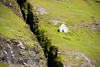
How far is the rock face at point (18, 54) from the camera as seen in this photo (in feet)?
156

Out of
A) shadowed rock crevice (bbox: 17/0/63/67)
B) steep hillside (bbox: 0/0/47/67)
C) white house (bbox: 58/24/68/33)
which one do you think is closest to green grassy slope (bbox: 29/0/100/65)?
white house (bbox: 58/24/68/33)

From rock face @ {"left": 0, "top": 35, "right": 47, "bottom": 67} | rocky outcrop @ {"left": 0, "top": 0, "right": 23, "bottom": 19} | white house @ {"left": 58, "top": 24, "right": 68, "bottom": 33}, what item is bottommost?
rock face @ {"left": 0, "top": 35, "right": 47, "bottom": 67}

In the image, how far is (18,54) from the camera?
166 feet

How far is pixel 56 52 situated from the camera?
54.8m

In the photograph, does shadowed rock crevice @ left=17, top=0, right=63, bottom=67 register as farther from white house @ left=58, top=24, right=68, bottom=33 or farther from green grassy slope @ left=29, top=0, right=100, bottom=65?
white house @ left=58, top=24, right=68, bottom=33

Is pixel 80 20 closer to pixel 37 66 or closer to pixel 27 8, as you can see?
pixel 27 8

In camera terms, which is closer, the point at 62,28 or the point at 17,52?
the point at 17,52

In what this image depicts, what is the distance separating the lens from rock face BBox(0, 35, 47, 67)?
1877 inches

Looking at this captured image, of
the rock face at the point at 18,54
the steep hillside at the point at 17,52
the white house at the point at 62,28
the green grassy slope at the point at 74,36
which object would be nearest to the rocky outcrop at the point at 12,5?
the green grassy slope at the point at 74,36

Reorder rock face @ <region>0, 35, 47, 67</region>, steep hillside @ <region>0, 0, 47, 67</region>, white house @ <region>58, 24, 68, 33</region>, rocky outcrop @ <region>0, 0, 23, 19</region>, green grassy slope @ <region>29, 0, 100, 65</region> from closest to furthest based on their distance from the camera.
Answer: steep hillside @ <region>0, 0, 47, 67</region>, rock face @ <region>0, 35, 47, 67</region>, green grassy slope @ <region>29, 0, 100, 65</region>, white house @ <region>58, 24, 68, 33</region>, rocky outcrop @ <region>0, 0, 23, 19</region>

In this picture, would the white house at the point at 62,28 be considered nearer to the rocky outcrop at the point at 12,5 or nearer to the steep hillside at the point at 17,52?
the steep hillside at the point at 17,52

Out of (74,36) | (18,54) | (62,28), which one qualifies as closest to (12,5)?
(62,28)

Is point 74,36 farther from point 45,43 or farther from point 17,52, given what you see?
point 17,52

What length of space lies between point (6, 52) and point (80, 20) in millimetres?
61394
